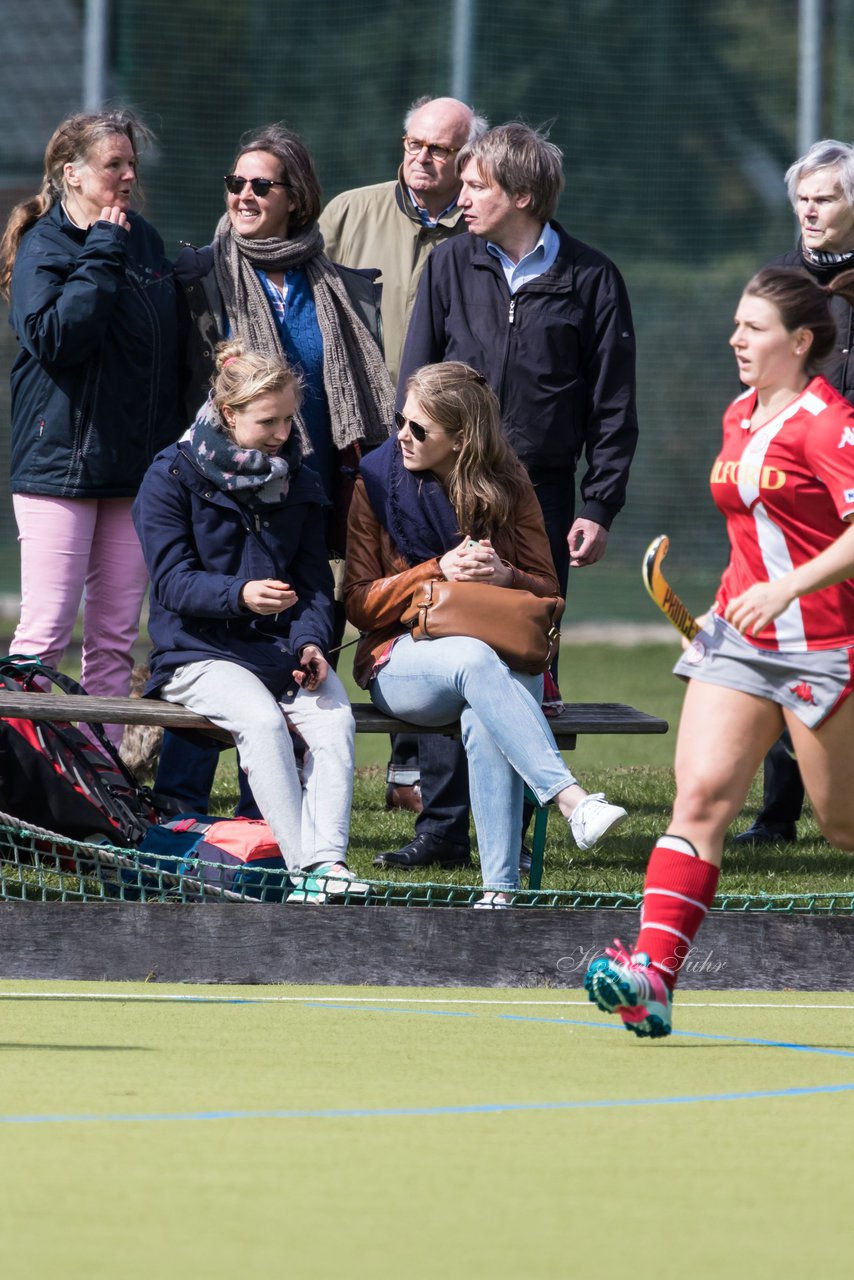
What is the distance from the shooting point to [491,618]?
617 cm

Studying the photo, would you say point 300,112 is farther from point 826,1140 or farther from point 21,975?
point 826,1140

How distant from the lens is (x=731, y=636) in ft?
15.3

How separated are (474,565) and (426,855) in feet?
3.28

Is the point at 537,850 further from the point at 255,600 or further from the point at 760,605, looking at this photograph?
the point at 760,605

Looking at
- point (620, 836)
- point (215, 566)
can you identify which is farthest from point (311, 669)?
point (620, 836)

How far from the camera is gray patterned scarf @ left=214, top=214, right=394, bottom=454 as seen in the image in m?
6.68

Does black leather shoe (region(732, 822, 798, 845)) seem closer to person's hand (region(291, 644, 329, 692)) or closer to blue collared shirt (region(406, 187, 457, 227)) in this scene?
person's hand (region(291, 644, 329, 692))

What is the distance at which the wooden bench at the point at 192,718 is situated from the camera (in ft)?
19.4

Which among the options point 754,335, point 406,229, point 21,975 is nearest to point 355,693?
point 406,229

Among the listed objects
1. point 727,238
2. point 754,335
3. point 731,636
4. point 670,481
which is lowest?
point 670,481

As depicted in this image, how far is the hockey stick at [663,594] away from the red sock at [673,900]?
0.48 metres

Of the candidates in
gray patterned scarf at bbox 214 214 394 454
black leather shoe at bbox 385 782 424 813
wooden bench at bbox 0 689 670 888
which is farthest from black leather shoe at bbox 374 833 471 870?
gray patterned scarf at bbox 214 214 394 454

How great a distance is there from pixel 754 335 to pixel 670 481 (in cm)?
1593

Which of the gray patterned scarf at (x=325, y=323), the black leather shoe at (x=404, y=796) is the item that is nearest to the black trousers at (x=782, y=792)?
the black leather shoe at (x=404, y=796)
